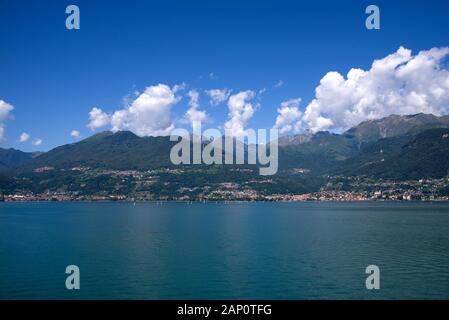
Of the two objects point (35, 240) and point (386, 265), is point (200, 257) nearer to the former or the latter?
point (386, 265)

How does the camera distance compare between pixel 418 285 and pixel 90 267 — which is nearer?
pixel 418 285

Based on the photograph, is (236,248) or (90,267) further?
(236,248)

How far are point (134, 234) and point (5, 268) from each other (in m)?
36.5

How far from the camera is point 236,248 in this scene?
66.6 metres

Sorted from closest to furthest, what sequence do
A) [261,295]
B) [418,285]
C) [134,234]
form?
1. [261,295]
2. [418,285]
3. [134,234]

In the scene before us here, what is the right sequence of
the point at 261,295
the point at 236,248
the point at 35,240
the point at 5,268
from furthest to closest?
1. the point at 35,240
2. the point at 236,248
3. the point at 5,268
4. the point at 261,295

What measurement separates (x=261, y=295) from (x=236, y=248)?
28.0 meters

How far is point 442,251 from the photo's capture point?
6100 centimetres
